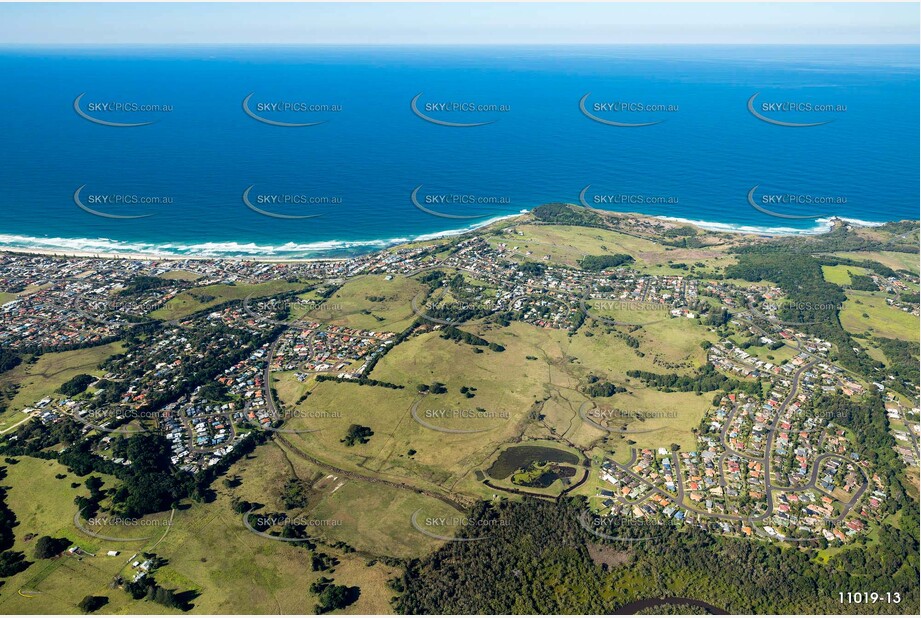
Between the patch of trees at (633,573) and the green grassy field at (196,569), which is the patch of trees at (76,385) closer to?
the green grassy field at (196,569)

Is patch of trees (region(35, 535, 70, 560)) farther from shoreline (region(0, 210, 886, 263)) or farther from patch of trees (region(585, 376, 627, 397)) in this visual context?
shoreline (region(0, 210, 886, 263))

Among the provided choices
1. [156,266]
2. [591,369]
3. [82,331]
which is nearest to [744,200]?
[591,369]

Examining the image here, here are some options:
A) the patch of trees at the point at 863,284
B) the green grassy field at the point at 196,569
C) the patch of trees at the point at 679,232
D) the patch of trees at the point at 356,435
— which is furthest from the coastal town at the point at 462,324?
the patch of trees at the point at 679,232

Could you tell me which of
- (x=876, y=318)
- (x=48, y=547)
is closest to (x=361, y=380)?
(x=48, y=547)

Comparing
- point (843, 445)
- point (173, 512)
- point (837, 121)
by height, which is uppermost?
point (837, 121)

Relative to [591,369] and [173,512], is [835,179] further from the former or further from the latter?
[173,512]

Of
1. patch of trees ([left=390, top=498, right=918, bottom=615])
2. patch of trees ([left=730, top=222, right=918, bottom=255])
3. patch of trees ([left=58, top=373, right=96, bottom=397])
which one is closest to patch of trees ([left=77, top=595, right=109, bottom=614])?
patch of trees ([left=390, top=498, right=918, bottom=615])
